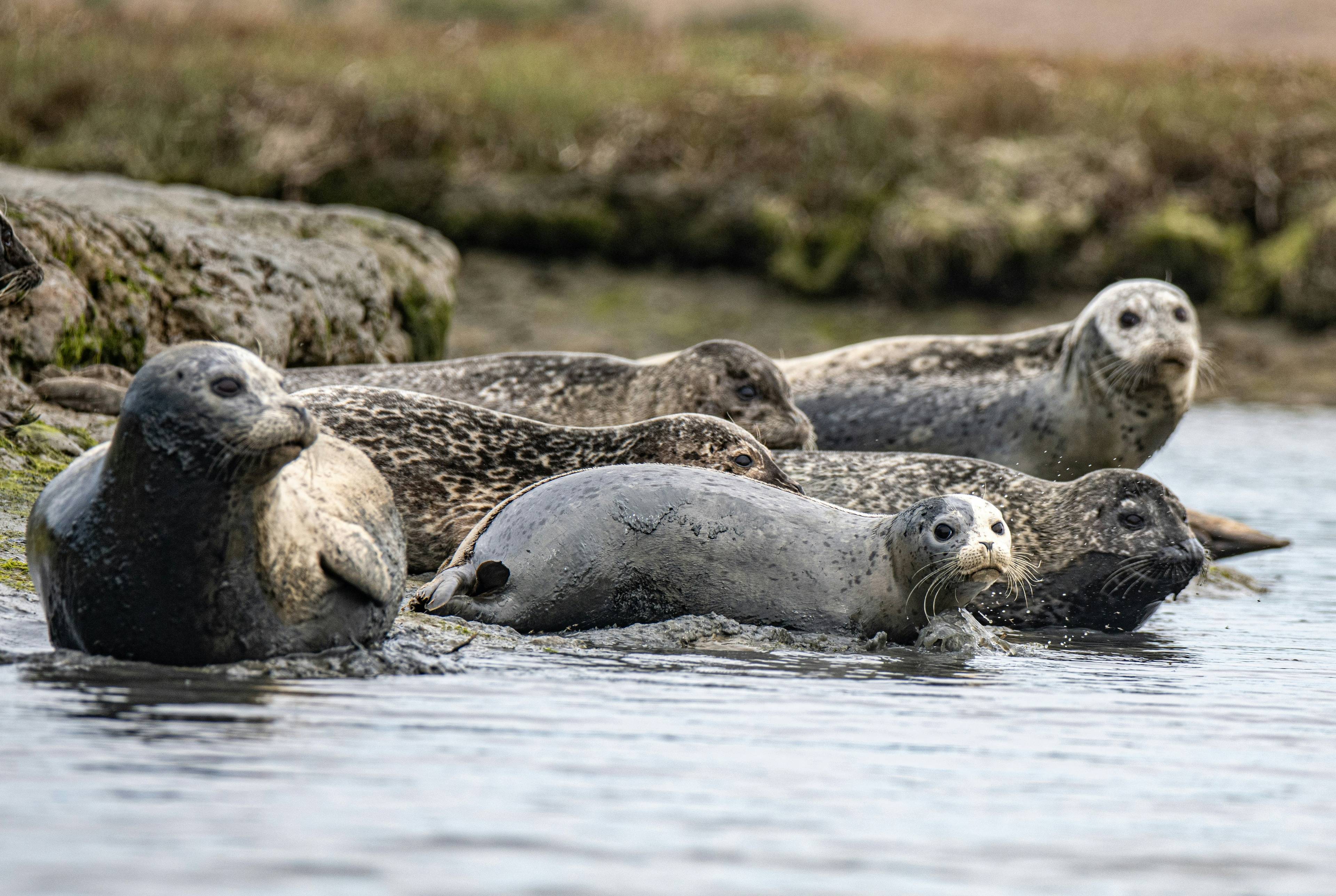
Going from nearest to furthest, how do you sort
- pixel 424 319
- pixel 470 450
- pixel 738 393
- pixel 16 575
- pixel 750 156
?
1. pixel 16 575
2. pixel 470 450
3. pixel 738 393
4. pixel 424 319
5. pixel 750 156

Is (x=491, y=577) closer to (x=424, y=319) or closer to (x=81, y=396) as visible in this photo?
(x=81, y=396)

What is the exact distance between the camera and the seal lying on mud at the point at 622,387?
9.09 meters

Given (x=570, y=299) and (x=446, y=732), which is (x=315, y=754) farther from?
(x=570, y=299)

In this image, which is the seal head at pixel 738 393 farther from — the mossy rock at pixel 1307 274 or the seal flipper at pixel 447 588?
the mossy rock at pixel 1307 274

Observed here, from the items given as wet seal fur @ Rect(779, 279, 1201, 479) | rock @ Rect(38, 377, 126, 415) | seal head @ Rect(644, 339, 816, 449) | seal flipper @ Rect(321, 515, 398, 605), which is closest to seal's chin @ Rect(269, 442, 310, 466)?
seal flipper @ Rect(321, 515, 398, 605)

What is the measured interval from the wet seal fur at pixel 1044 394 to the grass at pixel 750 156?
10.9 metres

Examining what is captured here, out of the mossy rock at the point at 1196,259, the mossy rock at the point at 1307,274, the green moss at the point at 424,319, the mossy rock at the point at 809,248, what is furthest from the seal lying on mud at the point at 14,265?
the mossy rock at the point at 1307,274

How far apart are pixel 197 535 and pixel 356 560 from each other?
0.48 m

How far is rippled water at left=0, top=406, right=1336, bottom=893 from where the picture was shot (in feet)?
10.5

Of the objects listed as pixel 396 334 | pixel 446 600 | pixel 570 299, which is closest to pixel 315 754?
pixel 446 600

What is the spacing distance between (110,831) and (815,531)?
3518 mm

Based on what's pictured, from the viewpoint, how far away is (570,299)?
20375 millimetres

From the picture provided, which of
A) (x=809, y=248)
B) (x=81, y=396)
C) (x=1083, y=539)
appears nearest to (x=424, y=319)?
(x=81, y=396)

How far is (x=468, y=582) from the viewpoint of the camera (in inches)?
245
